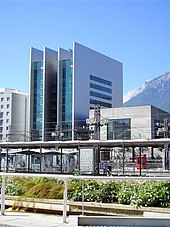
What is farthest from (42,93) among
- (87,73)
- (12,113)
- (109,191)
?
(109,191)

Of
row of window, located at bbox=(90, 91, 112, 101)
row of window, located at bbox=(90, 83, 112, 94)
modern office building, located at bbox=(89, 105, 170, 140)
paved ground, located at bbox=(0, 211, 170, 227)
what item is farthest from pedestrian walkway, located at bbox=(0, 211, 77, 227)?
row of window, located at bbox=(90, 83, 112, 94)

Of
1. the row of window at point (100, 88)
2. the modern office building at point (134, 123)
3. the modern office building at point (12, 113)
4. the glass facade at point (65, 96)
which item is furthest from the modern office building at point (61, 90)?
the modern office building at point (12, 113)

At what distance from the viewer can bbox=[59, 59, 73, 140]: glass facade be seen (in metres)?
97.6

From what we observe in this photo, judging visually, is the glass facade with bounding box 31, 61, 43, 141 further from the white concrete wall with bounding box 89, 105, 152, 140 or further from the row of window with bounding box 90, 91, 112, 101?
the white concrete wall with bounding box 89, 105, 152, 140

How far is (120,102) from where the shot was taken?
413 ft

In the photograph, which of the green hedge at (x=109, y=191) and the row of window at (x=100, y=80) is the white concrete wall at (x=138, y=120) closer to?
the row of window at (x=100, y=80)

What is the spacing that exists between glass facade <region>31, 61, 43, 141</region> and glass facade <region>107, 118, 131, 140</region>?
65.8 ft

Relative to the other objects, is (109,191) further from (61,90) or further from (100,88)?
(100,88)

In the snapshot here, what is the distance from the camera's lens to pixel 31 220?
25.6 ft

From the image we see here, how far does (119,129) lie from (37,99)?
2647 centimetres

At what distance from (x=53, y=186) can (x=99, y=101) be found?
346 ft

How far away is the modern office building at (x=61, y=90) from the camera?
327 ft

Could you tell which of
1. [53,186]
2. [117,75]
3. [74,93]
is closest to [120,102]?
[117,75]

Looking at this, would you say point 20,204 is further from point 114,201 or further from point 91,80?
point 91,80
